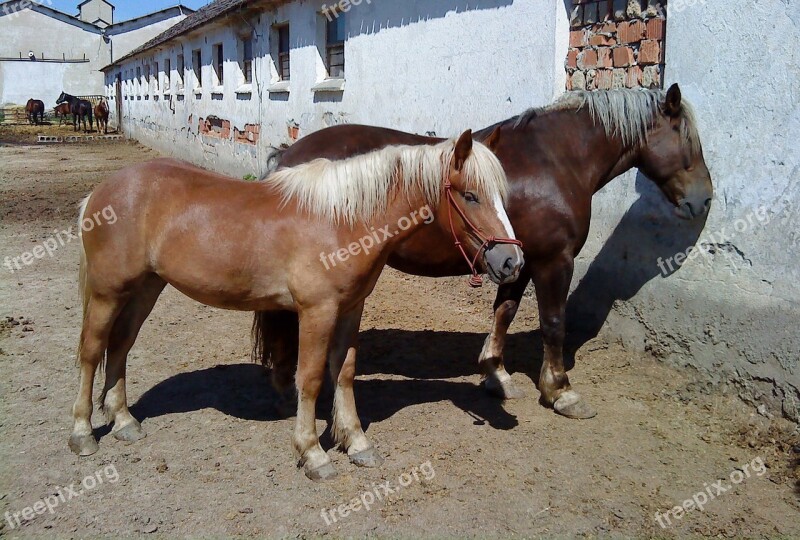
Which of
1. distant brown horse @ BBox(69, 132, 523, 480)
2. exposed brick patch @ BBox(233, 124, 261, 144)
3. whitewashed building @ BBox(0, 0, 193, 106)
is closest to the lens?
distant brown horse @ BBox(69, 132, 523, 480)

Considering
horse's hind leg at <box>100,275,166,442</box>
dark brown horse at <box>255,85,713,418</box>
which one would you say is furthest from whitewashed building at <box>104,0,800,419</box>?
horse's hind leg at <box>100,275,166,442</box>

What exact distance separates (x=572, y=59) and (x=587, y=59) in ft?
0.63

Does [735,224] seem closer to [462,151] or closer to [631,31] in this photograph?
[631,31]

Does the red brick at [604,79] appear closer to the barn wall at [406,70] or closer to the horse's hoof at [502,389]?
the barn wall at [406,70]

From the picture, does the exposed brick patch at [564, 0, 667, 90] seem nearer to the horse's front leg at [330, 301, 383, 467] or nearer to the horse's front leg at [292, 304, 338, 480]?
the horse's front leg at [330, 301, 383, 467]

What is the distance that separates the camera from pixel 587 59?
5.33m

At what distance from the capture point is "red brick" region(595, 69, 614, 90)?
16.8 feet

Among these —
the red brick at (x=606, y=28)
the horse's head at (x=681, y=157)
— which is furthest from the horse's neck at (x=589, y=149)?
the red brick at (x=606, y=28)

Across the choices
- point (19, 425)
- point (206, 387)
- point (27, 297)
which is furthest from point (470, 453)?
point (27, 297)

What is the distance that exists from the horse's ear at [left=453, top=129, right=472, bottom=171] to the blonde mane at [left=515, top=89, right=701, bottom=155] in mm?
1725

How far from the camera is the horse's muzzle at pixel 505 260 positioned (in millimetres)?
2842

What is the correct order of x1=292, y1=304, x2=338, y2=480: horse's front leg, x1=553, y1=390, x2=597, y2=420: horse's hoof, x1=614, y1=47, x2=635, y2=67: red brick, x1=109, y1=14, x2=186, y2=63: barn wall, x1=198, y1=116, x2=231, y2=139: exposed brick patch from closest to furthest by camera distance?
x1=292, y1=304, x2=338, y2=480: horse's front leg, x1=553, y1=390, x2=597, y2=420: horse's hoof, x1=614, y1=47, x2=635, y2=67: red brick, x1=198, y1=116, x2=231, y2=139: exposed brick patch, x1=109, y1=14, x2=186, y2=63: barn wall

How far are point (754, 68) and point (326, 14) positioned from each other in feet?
24.8

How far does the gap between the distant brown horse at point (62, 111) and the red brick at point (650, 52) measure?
36901 millimetres
